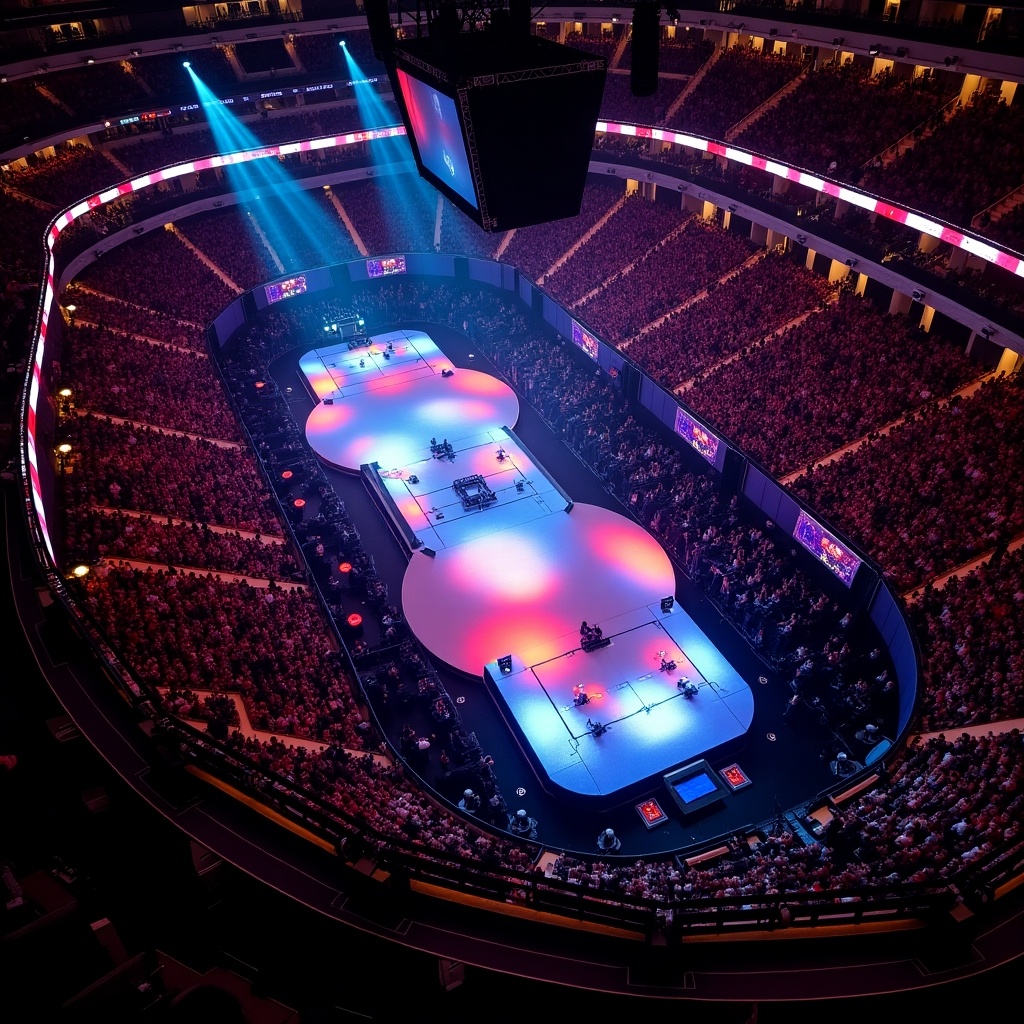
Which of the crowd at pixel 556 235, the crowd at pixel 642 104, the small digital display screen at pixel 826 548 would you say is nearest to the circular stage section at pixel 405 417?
the crowd at pixel 556 235

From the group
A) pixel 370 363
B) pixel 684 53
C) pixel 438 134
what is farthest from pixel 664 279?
pixel 438 134

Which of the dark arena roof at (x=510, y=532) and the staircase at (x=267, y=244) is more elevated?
the staircase at (x=267, y=244)

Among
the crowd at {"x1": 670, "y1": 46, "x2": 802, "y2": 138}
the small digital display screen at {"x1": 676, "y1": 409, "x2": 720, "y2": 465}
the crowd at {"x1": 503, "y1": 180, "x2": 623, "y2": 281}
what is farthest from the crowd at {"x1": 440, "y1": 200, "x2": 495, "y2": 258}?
the small digital display screen at {"x1": 676, "y1": 409, "x2": 720, "y2": 465}

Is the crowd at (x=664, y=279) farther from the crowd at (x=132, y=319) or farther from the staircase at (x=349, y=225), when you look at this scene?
the crowd at (x=132, y=319)

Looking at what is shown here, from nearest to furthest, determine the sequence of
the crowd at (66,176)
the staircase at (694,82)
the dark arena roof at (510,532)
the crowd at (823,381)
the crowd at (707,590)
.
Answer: the dark arena roof at (510,532), the crowd at (707,590), the crowd at (823,381), the crowd at (66,176), the staircase at (694,82)

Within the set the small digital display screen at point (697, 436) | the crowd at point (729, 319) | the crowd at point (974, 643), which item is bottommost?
the crowd at point (974, 643)

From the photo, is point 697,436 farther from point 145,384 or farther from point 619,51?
point 619,51
